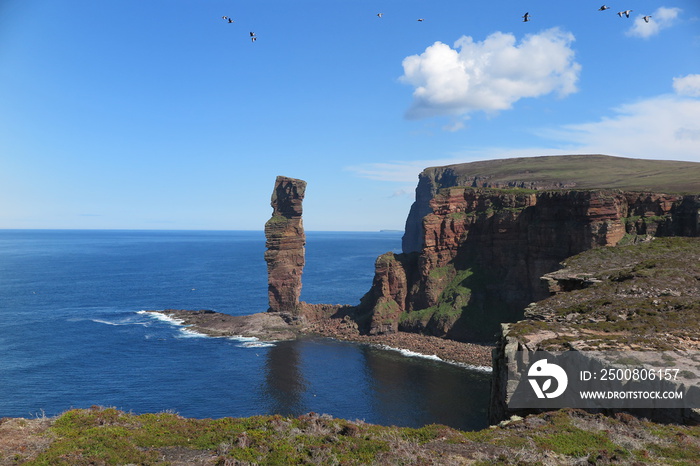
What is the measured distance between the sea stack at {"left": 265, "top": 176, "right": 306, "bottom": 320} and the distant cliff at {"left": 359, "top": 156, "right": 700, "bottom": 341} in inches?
856

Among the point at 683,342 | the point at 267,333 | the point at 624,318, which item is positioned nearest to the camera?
the point at 683,342

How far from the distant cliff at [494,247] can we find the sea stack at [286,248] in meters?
21.7

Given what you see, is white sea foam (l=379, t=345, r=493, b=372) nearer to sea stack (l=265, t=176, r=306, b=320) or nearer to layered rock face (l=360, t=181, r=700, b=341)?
layered rock face (l=360, t=181, r=700, b=341)

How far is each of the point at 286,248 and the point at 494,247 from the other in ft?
189

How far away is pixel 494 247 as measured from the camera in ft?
380

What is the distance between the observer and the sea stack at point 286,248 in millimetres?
130375

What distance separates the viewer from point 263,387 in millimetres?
78375

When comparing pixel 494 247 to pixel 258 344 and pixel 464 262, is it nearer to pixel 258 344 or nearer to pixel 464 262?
pixel 464 262

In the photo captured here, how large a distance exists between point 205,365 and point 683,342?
268ft

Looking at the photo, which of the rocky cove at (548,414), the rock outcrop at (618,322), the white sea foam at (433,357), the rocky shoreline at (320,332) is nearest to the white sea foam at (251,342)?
the rocky shoreline at (320,332)

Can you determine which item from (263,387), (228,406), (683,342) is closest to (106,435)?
(683,342)

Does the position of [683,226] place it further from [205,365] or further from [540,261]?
[205,365]

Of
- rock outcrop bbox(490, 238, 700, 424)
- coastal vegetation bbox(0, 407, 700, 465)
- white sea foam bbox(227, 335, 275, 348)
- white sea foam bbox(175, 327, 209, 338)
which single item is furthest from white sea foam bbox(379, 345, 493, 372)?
coastal vegetation bbox(0, 407, 700, 465)

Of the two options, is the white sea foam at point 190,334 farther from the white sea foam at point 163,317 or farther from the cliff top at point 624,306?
the cliff top at point 624,306
